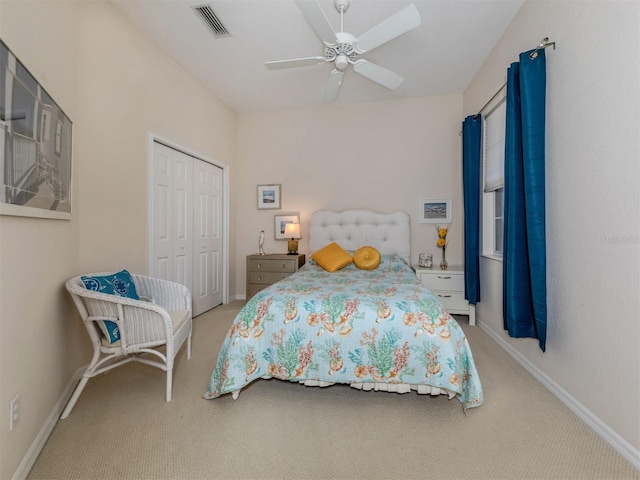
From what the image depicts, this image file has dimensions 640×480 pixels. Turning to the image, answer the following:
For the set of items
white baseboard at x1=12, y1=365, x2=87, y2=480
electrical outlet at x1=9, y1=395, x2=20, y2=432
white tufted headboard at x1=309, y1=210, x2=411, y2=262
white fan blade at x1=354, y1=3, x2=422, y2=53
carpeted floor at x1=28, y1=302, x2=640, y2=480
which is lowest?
carpeted floor at x1=28, y1=302, x2=640, y2=480

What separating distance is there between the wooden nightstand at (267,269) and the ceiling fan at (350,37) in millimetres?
2216

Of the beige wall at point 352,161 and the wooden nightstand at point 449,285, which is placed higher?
the beige wall at point 352,161

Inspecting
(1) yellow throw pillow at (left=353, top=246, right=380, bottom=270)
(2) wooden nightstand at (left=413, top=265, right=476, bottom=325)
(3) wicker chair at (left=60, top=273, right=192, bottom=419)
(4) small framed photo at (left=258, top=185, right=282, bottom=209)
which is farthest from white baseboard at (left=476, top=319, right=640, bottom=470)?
(4) small framed photo at (left=258, top=185, right=282, bottom=209)

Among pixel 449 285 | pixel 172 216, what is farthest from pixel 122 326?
pixel 449 285

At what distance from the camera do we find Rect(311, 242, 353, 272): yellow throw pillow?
3490 mm

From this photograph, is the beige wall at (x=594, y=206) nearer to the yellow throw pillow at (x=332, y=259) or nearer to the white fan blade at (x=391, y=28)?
the white fan blade at (x=391, y=28)

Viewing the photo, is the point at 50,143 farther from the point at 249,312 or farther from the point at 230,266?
the point at 230,266

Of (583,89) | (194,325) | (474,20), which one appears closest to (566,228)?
(583,89)

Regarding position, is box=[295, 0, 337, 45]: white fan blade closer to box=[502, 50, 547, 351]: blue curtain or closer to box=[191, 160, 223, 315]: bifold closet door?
box=[502, 50, 547, 351]: blue curtain

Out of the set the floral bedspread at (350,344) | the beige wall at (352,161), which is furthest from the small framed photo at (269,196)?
the floral bedspread at (350,344)

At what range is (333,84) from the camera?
109 inches

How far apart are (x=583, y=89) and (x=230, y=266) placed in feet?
13.9

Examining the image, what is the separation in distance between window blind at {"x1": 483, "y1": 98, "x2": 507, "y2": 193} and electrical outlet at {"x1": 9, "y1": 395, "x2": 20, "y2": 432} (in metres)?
3.74

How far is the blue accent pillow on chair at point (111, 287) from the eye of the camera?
1.92m
